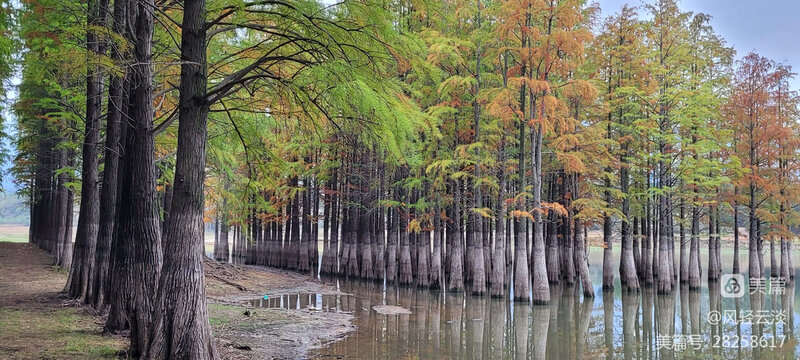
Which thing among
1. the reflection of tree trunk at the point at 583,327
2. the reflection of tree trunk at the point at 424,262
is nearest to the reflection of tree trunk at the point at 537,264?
the reflection of tree trunk at the point at 583,327

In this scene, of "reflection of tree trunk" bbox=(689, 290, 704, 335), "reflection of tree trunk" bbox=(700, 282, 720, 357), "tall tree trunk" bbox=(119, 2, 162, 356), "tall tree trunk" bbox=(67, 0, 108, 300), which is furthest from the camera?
"reflection of tree trunk" bbox=(689, 290, 704, 335)

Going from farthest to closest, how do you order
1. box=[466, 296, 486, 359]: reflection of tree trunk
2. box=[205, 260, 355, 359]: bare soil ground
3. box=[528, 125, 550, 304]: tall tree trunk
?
box=[528, 125, 550, 304]: tall tree trunk → box=[466, 296, 486, 359]: reflection of tree trunk → box=[205, 260, 355, 359]: bare soil ground

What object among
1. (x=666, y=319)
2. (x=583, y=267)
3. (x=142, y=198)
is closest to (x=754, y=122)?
(x=583, y=267)

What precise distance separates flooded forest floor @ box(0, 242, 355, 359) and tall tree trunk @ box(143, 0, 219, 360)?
112 centimetres

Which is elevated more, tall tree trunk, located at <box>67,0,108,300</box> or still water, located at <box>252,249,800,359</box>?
tall tree trunk, located at <box>67,0,108,300</box>

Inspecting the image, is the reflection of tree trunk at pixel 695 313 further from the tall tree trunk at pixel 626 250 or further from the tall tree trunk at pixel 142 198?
the tall tree trunk at pixel 142 198

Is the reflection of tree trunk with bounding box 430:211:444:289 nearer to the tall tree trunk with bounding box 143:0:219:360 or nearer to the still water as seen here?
the still water

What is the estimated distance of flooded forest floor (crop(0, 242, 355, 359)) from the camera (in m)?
7.69

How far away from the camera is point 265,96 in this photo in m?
8.66

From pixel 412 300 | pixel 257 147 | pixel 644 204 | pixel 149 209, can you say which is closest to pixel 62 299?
pixel 149 209

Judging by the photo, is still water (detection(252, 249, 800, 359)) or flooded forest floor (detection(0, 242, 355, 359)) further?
still water (detection(252, 249, 800, 359))

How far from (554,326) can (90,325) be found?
11.9m

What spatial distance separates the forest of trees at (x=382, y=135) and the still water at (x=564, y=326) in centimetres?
178
